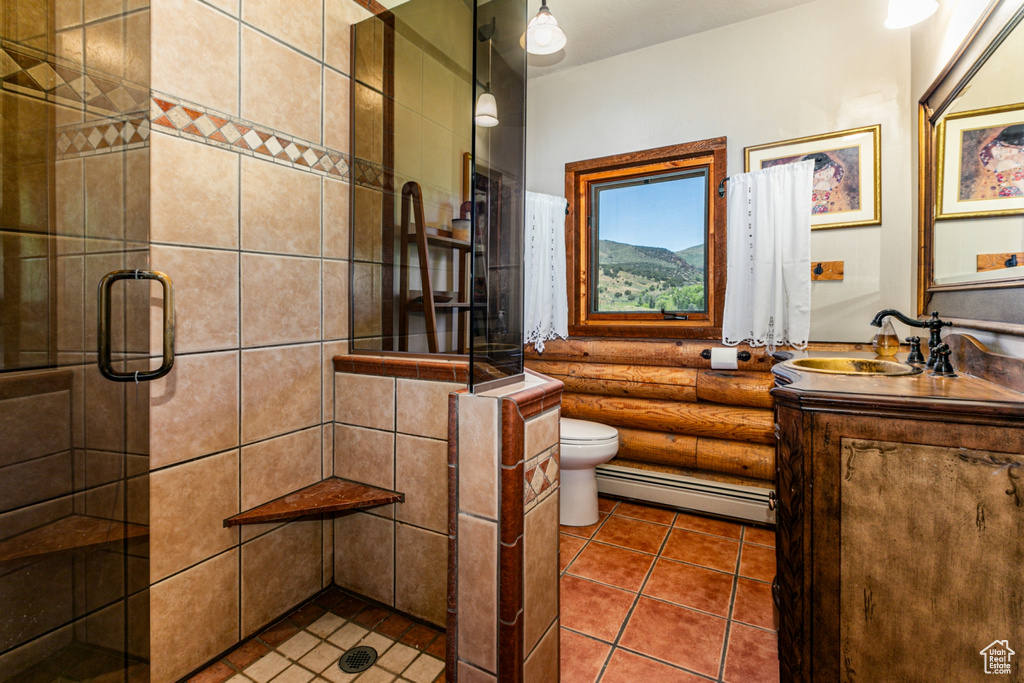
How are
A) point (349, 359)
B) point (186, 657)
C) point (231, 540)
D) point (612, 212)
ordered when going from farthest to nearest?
point (612, 212)
point (349, 359)
point (231, 540)
point (186, 657)

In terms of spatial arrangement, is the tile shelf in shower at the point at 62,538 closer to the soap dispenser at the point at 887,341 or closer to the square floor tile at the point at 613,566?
the square floor tile at the point at 613,566

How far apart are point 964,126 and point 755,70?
1.29m

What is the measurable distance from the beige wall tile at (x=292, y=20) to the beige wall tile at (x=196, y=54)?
0.30 ft

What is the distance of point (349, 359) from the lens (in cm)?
165

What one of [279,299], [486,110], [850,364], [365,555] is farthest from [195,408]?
[850,364]

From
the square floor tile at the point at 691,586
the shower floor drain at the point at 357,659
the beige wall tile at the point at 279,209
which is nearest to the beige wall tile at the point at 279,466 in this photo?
the shower floor drain at the point at 357,659

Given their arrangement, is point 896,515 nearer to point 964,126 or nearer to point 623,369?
point 964,126

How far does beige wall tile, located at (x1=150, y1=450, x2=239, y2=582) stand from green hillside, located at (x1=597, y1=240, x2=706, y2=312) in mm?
2402

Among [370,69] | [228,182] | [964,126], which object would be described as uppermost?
[370,69]

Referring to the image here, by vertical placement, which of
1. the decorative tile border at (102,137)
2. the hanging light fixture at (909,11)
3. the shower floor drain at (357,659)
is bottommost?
→ the shower floor drain at (357,659)

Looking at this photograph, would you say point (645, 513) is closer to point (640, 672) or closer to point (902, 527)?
point (640, 672)

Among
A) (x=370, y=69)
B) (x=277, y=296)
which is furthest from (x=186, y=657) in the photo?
(x=370, y=69)

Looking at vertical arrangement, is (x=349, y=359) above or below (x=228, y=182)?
below

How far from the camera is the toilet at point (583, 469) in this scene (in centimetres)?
218
